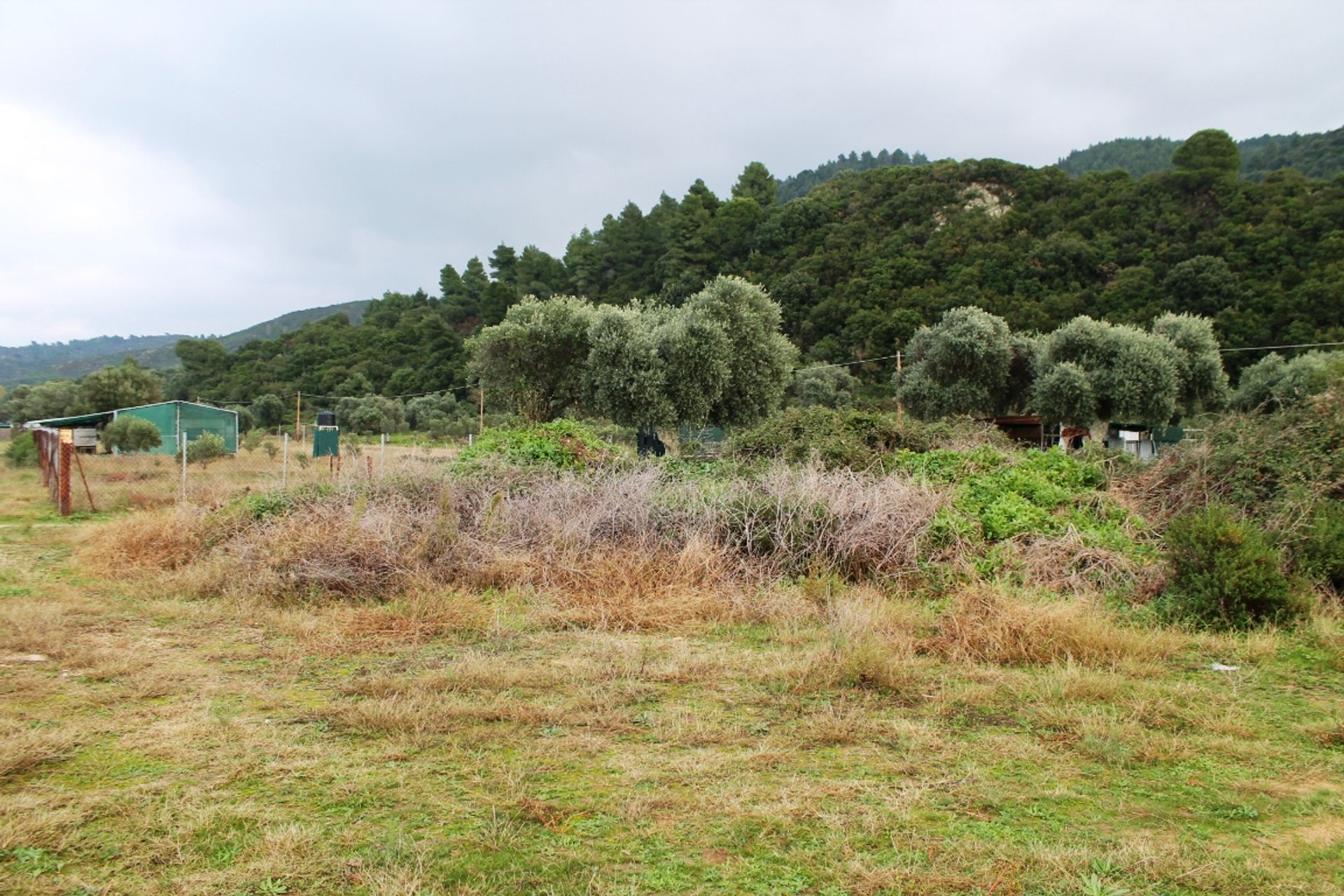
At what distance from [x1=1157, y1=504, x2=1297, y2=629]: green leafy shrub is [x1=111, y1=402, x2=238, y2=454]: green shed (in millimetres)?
39273

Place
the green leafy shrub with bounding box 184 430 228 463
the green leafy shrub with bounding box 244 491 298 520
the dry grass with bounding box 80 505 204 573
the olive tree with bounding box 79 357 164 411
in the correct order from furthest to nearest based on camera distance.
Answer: the olive tree with bounding box 79 357 164 411 < the green leafy shrub with bounding box 184 430 228 463 < the green leafy shrub with bounding box 244 491 298 520 < the dry grass with bounding box 80 505 204 573

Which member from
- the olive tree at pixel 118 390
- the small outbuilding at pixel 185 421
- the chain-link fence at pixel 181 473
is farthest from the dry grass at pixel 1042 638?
the olive tree at pixel 118 390

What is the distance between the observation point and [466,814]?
11.9 feet

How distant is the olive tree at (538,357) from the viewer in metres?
27.4

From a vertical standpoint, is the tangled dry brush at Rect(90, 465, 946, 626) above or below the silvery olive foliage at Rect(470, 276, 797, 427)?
below

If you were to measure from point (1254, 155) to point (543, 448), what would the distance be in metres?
85.9

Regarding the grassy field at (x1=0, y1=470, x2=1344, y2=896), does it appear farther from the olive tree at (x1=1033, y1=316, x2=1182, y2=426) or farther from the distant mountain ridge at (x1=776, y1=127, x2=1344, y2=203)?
the distant mountain ridge at (x1=776, y1=127, x2=1344, y2=203)

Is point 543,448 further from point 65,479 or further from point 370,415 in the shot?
point 370,415

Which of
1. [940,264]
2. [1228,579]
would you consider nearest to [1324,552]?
[1228,579]

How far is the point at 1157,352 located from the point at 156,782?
37.3m

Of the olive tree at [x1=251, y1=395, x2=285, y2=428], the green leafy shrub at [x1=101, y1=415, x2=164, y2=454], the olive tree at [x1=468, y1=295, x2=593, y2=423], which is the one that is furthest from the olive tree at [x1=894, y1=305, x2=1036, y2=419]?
the olive tree at [x1=251, y1=395, x2=285, y2=428]

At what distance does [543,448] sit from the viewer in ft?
42.9

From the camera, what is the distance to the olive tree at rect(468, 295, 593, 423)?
27438mm

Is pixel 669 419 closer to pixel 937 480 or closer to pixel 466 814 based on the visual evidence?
pixel 937 480
